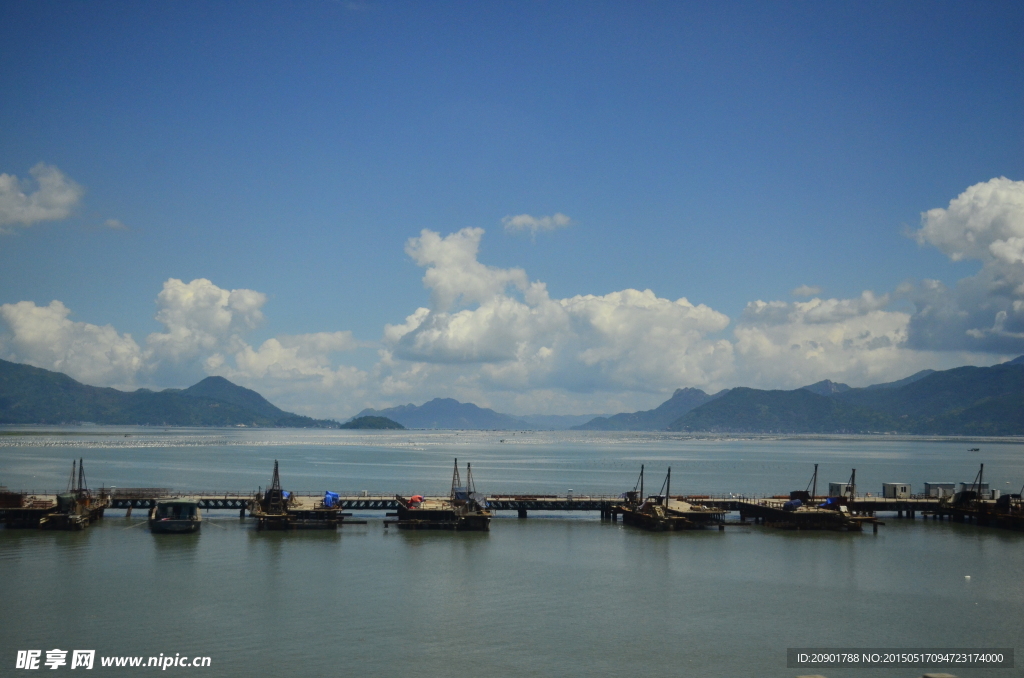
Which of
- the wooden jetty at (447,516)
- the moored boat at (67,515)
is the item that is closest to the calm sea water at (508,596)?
the moored boat at (67,515)

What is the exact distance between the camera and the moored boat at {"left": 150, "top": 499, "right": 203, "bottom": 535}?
6900cm

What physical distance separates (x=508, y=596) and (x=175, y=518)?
117ft

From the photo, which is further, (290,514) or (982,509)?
(982,509)

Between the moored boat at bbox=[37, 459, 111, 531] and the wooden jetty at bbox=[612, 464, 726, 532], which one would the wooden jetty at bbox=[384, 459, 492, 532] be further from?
the moored boat at bbox=[37, 459, 111, 531]

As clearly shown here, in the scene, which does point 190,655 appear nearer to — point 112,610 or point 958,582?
point 112,610

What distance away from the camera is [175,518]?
69.3 meters

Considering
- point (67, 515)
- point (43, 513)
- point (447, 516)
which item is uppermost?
point (43, 513)

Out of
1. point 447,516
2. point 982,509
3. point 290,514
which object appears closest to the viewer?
point 290,514

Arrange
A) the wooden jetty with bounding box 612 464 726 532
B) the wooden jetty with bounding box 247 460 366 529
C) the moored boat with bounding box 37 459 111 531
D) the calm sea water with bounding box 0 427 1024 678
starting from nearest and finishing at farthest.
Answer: the calm sea water with bounding box 0 427 1024 678, the moored boat with bounding box 37 459 111 531, the wooden jetty with bounding box 247 460 366 529, the wooden jetty with bounding box 612 464 726 532

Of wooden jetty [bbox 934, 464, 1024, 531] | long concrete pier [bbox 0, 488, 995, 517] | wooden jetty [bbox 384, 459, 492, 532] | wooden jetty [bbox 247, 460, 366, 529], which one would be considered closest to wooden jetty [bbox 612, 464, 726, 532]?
long concrete pier [bbox 0, 488, 995, 517]

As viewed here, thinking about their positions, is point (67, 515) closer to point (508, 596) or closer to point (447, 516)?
point (447, 516)

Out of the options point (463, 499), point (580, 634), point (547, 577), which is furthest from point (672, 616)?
point (463, 499)

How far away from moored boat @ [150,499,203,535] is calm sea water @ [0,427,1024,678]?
4.11 feet

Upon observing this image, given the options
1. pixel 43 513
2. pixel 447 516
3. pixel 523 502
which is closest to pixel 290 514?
pixel 447 516
